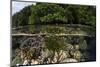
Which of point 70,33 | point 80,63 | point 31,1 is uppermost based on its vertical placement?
point 31,1

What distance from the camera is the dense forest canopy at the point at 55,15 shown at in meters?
2.31

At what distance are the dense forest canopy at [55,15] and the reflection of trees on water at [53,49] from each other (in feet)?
0.66

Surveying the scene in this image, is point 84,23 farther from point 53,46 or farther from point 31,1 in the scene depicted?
point 31,1

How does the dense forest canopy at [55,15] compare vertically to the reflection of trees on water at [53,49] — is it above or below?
above

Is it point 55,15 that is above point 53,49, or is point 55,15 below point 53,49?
above

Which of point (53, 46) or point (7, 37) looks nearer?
point (7, 37)

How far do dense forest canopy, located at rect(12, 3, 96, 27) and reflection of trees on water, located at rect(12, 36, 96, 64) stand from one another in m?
0.20

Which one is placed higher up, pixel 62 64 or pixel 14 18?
pixel 14 18

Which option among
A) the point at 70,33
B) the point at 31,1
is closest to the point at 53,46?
the point at 70,33

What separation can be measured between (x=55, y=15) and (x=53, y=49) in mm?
434

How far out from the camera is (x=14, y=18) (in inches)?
89.4

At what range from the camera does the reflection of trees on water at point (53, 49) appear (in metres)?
2.31

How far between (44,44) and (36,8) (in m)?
0.46

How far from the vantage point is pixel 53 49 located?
7.97ft
